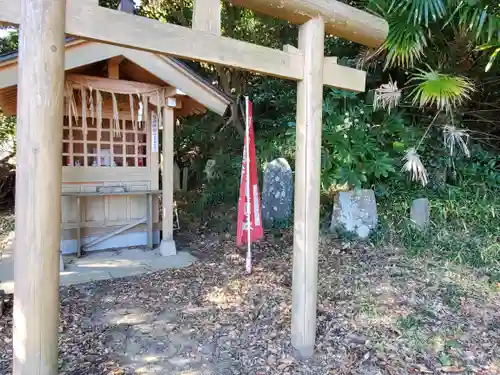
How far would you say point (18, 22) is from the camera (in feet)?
5.83

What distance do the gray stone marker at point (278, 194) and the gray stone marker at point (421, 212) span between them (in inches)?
80.0

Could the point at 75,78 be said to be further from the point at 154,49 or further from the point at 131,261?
the point at 154,49

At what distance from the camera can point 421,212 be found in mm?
→ 5266

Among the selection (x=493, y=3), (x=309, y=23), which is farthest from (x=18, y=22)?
(x=493, y=3)

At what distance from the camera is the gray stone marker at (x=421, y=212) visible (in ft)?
17.2

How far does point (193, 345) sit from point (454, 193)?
15.1ft

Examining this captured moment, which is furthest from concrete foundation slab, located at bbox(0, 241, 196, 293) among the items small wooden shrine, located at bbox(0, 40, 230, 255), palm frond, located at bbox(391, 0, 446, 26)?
palm frond, located at bbox(391, 0, 446, 26)

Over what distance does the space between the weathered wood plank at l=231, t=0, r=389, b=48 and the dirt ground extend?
2489mm

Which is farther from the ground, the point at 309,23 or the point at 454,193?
the point at 309,23

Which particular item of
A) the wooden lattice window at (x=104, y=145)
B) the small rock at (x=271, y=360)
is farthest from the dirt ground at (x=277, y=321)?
the wooden lattice window at (x=104, y=145)

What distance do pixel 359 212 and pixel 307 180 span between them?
2.88 meters

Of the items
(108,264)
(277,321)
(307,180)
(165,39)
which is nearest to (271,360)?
(277,321)

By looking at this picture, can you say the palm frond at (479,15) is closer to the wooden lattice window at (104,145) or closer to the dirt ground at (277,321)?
the dirt ground at (277,321)

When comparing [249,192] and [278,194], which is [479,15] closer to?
[249,192]
